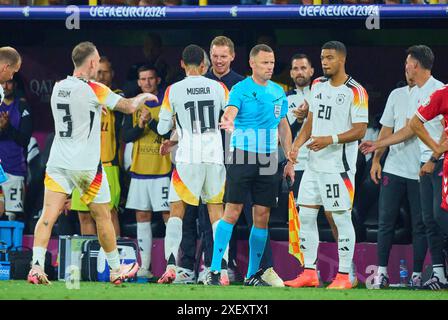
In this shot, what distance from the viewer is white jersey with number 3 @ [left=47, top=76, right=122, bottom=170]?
11.0m

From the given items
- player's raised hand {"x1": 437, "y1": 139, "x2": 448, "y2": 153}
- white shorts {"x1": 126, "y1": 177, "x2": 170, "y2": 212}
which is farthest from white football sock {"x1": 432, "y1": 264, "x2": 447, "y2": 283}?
white shorts {"x1": 126, "y1": 177, "x2": 170, "y2": 212}

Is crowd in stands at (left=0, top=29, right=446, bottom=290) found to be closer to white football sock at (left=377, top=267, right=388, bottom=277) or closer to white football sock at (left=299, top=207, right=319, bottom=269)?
white football sock at (left=377, top=267, right=388, bottom=277)

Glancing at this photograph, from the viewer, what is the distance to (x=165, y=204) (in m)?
13.3

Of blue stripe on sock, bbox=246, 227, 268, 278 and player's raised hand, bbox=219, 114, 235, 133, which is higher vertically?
player's raised hand, bbox=219, 114, 235, 133

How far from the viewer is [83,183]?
1100cm

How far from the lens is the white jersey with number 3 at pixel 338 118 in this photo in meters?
11.5

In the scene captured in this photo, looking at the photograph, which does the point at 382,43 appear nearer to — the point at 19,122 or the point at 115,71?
the point at 115,71

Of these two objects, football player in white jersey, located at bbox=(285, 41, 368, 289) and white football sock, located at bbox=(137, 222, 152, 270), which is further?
white football sock, located at bbox=(137, 222, 152, 270)

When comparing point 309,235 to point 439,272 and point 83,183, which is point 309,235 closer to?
point 439,272

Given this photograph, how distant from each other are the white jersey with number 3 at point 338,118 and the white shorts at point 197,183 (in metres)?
0.88

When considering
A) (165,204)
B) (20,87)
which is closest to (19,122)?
(20,87)

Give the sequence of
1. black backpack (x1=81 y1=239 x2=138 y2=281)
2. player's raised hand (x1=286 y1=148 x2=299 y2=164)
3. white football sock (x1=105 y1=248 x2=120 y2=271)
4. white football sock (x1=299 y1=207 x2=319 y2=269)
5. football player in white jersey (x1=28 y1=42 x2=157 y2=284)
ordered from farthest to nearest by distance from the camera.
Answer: black backpack (x1=81 y1=239 x2=138 y2=281)
white football sock (x1=299 y1=207 x2=319 y2=269)
player's raised hand (x1=286 y1=148 x2=299 y2=164)
white football sock (x1=105 y1=248 x2=120 y2=271)
football player in white jersey (x1=28 y1=42 x2=157 y2=284)

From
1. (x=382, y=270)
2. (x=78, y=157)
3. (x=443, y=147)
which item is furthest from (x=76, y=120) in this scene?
(x=382, y=270)

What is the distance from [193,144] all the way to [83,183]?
52.9 inches
